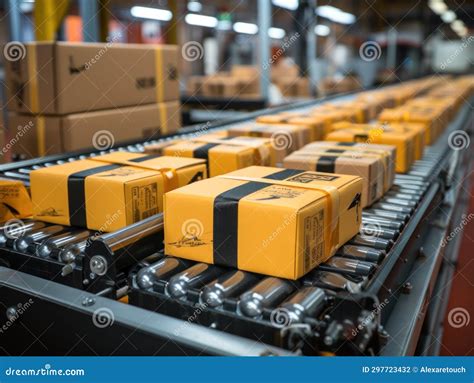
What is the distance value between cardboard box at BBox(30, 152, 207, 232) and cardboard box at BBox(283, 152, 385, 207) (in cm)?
53

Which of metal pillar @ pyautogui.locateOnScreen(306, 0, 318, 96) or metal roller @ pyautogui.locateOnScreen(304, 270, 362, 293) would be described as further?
metal pillar @ pyautogui.locateOnScreen(306, 0, 318, 96)

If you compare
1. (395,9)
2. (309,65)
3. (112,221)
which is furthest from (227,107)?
(395,9)

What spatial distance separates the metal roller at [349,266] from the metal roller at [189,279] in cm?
33

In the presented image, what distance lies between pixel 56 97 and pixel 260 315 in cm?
225

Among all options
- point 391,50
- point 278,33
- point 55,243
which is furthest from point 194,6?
point 55,243

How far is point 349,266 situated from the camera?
1495 mm

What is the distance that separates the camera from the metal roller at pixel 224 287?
1309 millimetres

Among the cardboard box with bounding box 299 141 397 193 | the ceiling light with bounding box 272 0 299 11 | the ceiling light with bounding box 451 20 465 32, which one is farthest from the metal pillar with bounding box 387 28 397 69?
the cardboard box with bounding box 299 141 397 193

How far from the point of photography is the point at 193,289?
1356mm

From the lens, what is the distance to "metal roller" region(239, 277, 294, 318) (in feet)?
4.11

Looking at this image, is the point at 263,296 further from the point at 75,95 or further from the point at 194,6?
the point at 194,6

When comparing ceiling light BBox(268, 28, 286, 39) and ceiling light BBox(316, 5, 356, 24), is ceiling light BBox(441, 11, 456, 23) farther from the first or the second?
ceiling light BBox(268, 28, 286, 39)

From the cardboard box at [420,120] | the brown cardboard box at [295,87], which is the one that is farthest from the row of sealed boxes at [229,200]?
the brown cardboard box at [295,87]
